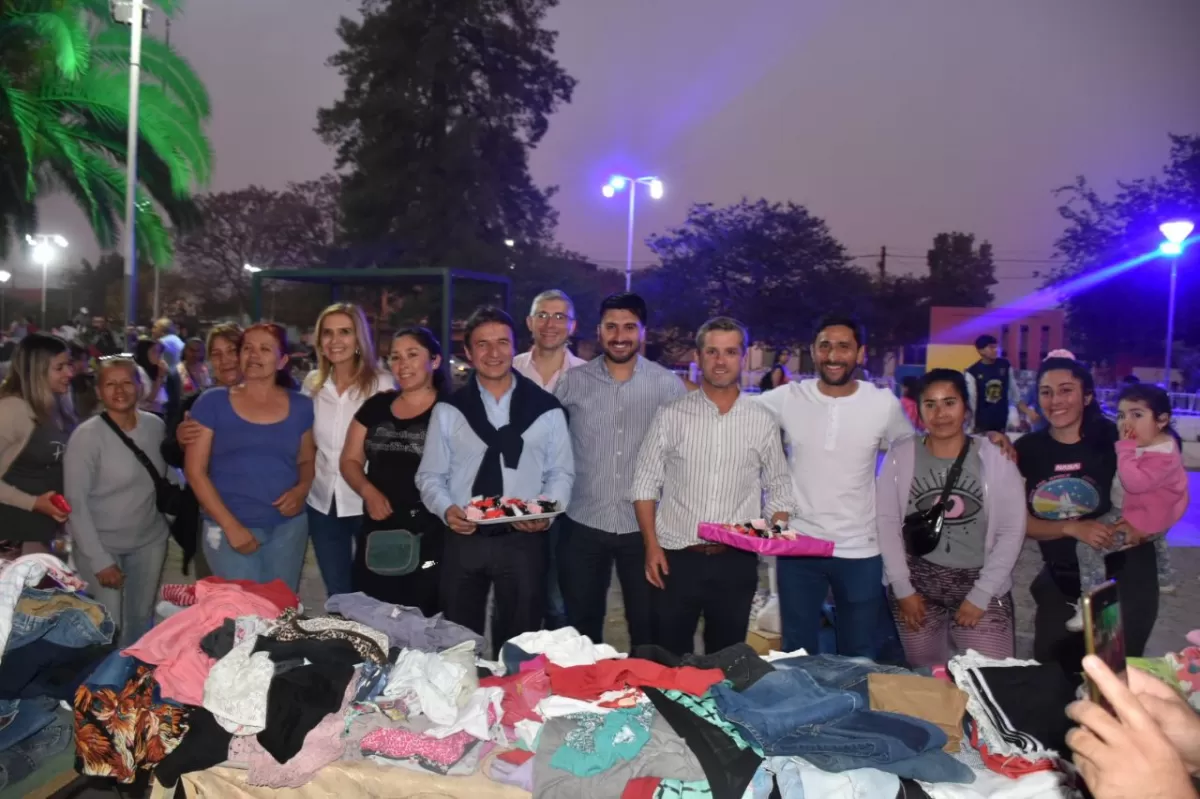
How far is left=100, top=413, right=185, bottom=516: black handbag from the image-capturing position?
434 centimetres

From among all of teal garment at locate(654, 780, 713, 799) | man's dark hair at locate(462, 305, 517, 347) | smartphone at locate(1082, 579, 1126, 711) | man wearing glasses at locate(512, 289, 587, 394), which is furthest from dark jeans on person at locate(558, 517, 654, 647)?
smartphone at locate(1082, 579, 1126, 711)

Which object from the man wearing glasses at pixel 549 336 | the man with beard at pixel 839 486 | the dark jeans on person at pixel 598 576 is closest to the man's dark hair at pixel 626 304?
the man wearing glasses at pixel 549 336

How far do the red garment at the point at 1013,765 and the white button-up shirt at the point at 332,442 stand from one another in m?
2.97

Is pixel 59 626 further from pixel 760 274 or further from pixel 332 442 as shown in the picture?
pixel 760 274

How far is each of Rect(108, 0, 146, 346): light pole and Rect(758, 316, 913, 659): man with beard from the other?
416 inches

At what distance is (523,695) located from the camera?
2.71 m

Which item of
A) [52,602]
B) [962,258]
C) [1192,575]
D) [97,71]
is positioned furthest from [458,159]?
[962,258]

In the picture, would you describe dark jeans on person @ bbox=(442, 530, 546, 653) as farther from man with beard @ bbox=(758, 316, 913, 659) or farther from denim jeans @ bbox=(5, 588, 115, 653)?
denim jeans @ bbox=(5, 588, 115, 653)

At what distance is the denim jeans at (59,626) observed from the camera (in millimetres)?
3089

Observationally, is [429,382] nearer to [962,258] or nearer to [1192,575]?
[1192,575]

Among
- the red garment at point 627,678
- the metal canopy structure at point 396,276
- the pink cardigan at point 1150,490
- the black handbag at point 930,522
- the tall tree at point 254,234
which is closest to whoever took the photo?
the red garment at point 627,678

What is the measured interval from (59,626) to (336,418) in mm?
1545

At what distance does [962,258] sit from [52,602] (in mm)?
62311

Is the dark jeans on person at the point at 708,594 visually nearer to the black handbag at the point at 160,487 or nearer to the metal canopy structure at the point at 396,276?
the black handbag at the point at 160,487
